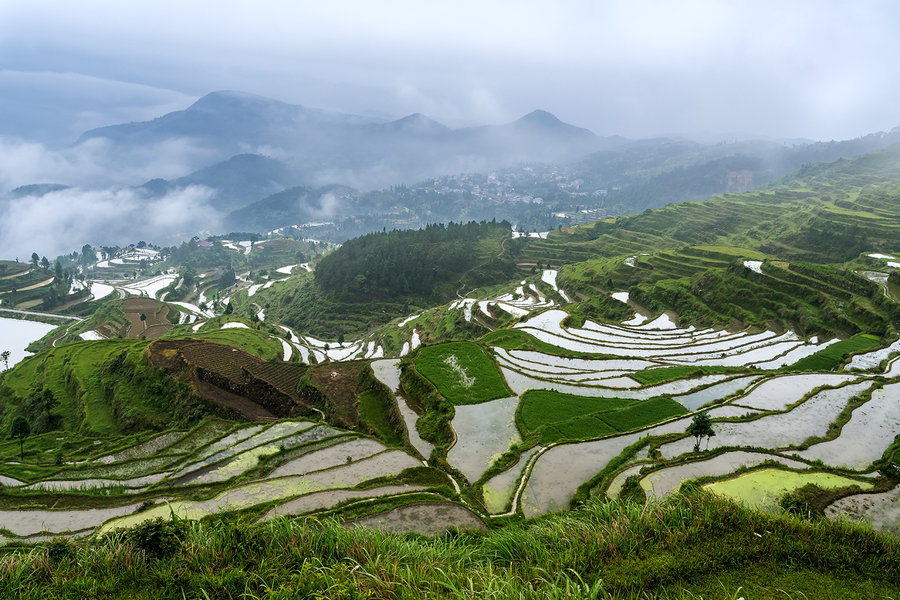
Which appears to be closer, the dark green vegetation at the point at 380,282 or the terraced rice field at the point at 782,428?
the terraced rice field at the point at 782,428

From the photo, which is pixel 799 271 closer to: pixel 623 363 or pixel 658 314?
pixel 658 314

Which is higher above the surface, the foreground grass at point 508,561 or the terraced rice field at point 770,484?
the foreground grass at point 508,561

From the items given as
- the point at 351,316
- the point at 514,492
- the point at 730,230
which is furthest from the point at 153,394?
the point at 730,230

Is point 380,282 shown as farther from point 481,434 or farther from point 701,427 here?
point 701,427

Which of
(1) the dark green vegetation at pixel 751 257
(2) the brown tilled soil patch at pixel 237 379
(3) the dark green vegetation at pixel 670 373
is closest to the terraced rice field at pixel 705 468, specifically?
(3) the dark green vegetation at pixel 670 373

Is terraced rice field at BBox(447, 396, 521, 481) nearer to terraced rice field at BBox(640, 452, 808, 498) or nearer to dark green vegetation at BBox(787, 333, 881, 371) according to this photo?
terraced rice field at BBox(640, 452, 808, 498)

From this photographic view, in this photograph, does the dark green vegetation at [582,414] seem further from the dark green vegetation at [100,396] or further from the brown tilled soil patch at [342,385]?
the dark green vegetation at [100,396]
